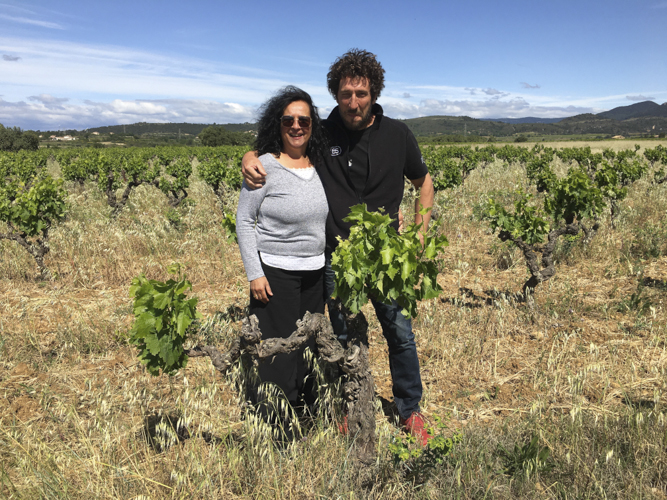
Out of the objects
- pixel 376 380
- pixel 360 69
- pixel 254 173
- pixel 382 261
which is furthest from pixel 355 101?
pixel 376 380

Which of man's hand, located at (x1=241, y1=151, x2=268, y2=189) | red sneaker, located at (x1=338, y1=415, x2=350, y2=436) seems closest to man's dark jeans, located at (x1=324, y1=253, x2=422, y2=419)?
red sneaker, located at (x1=338, y1=415, x2=350, y2=436)

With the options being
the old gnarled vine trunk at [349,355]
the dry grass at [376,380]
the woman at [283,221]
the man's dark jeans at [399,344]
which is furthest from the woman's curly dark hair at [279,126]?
the dry grass at [376,380]

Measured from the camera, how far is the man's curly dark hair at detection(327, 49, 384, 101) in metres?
2.67

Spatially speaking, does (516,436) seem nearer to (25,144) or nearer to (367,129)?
(367,129)

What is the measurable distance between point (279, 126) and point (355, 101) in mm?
523

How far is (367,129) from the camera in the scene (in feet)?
9.27

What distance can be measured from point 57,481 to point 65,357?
2.26 m

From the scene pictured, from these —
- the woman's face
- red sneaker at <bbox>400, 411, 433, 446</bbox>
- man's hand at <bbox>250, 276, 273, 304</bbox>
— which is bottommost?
red sneaker at <bbox>400, 411, 433, 446</bbox>

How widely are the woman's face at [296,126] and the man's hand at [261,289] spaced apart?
2.92 ft

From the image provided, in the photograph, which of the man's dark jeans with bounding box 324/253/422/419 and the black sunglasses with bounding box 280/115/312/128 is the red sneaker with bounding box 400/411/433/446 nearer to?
the man's dark jeans with bounding box 324/253/422/419

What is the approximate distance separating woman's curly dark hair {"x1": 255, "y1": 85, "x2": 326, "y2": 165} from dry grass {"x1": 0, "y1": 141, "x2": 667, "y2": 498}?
1589 mm

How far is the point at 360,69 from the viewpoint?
8.76 ft

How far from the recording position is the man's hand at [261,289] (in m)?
2.64

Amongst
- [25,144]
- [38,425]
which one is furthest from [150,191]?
[25,144]
